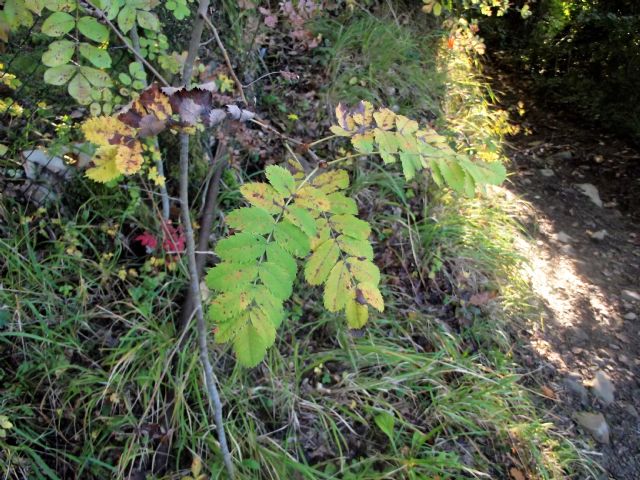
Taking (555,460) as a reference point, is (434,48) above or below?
above

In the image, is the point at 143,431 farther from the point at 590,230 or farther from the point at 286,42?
the point at 590,230

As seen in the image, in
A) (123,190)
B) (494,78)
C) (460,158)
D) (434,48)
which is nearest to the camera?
(460,158)

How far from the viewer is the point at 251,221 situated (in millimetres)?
1104

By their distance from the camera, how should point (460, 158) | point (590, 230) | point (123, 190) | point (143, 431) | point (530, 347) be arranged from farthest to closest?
point (590, 230) → point (530, 347) → point (123, 190) → point (143, 431) → point (460, 158)

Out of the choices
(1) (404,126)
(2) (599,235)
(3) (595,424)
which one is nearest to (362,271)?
(1) (404,126)

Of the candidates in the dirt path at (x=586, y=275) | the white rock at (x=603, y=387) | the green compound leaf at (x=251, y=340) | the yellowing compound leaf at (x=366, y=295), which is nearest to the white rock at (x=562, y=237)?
the dirt path at (x=586, y=275)

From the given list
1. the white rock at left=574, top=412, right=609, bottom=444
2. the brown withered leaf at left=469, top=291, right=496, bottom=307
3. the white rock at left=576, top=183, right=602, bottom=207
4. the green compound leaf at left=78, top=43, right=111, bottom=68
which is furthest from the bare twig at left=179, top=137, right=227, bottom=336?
the white rock at left=576, top=183, right=602, bottom=207

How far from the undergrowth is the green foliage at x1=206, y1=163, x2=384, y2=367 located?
Result: 1030mm

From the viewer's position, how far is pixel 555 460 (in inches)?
92.4

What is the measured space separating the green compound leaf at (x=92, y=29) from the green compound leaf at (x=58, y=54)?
43 millimetres

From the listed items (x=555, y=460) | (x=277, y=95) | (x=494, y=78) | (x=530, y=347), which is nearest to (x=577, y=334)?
(x=530, y=347)

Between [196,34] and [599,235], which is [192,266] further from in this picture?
[599,235]

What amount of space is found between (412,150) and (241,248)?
0.48m

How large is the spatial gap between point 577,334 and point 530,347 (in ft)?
1.43
